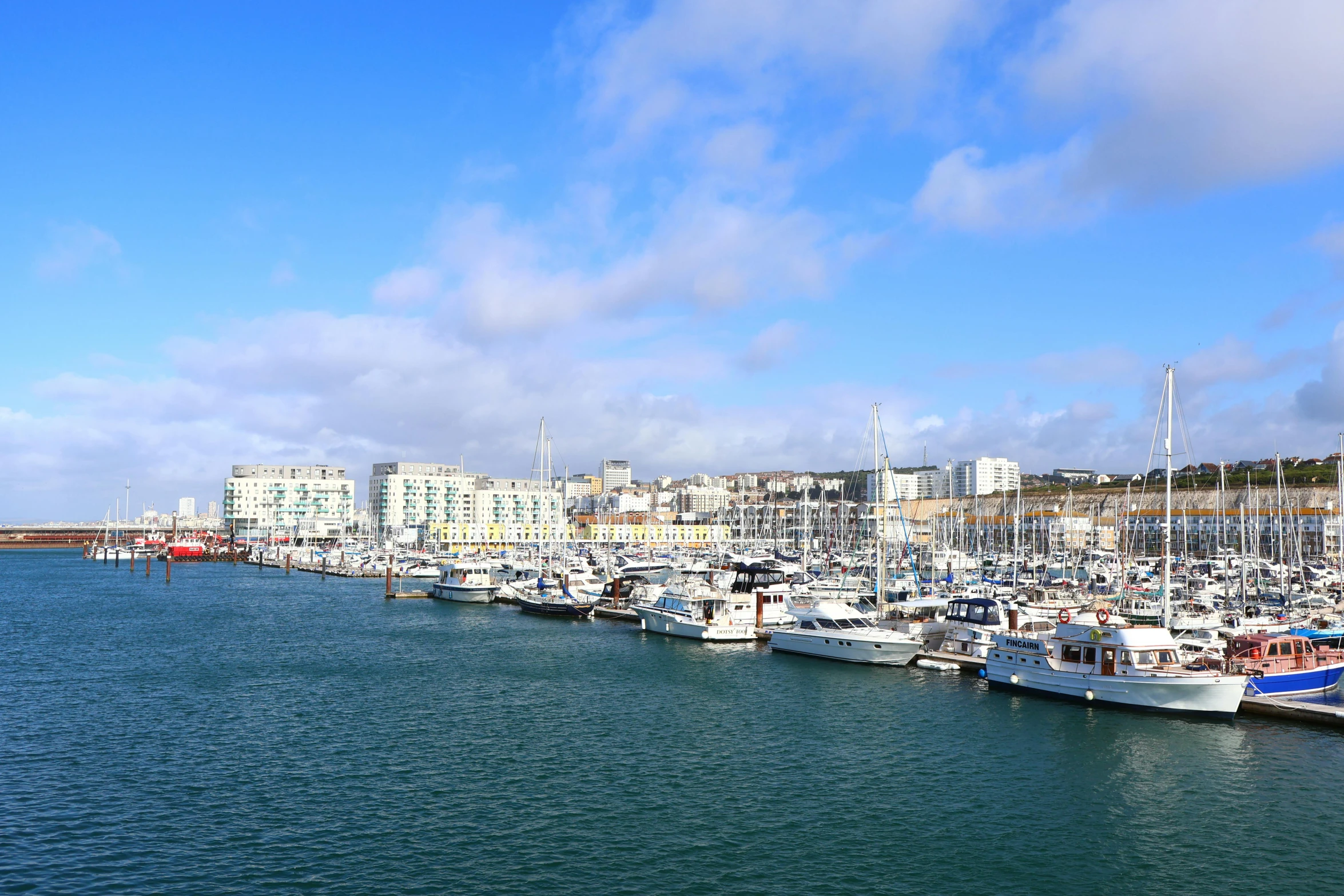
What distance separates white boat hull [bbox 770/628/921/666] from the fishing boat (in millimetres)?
13423

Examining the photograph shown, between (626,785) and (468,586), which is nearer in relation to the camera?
(626,785)

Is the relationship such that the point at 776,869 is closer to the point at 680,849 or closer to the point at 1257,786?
the point at 680,849

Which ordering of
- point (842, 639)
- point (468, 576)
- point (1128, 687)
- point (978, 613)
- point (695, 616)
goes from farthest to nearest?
point (468, 576) < point (695, 616) < point (978, 613) < point (842, 639) < point (1128, 687)

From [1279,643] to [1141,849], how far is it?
1766cm

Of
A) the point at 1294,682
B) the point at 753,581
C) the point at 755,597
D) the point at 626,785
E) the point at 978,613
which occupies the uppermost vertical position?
the point at 753,581

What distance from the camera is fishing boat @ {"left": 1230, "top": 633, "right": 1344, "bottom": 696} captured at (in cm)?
3166

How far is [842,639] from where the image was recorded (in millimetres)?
43188

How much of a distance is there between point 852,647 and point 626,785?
21.2 m

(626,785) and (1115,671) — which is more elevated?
(1115,671)

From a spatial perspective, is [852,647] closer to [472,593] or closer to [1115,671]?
[1115,671]

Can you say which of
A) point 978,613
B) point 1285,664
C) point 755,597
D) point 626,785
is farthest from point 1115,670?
point 755,597

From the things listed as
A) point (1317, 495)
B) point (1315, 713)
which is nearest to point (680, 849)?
point (1315, 713)

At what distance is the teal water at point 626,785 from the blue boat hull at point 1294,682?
8.63ft

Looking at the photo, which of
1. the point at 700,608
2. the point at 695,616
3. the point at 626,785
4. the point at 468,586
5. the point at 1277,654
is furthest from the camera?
the point at 468,586
